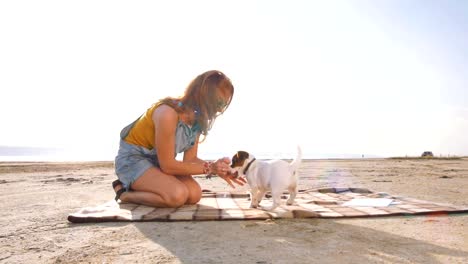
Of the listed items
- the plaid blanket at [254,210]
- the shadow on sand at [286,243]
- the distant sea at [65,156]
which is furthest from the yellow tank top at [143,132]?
the distant sea at [65,156]

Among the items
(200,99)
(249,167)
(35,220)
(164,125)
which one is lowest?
(35,220)

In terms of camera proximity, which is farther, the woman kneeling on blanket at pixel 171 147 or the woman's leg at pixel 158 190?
the woman's leg at pixel 158 190

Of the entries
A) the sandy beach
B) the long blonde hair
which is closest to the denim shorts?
the long blonde hair

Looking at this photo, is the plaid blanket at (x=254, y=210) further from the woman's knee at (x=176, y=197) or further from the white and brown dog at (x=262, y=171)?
the white and brown dog at (x=262, y=171)

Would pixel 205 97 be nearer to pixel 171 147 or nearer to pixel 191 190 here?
pixel 171 147

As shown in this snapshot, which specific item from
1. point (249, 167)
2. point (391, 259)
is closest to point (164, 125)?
point (249, 167)

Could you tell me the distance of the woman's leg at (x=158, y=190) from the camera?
389 centimetres

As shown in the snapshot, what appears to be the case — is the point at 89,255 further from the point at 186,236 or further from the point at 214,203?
the point at 214,203

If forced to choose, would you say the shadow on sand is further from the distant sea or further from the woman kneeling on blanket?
the distant sea

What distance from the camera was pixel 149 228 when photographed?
291cm

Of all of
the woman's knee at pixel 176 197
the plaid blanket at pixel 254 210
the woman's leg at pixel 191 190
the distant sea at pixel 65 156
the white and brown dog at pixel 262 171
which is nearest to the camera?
the plaid blanket at pixel 254 210

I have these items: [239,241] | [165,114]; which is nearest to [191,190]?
[165,114]

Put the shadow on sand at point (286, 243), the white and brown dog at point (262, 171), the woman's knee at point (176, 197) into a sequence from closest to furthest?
the shadow on sand at point (286, 243)
the white and brown dog at point (262, 171)
the woman's knee at point (176, 197)

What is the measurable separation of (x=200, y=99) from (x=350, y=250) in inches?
79.7
